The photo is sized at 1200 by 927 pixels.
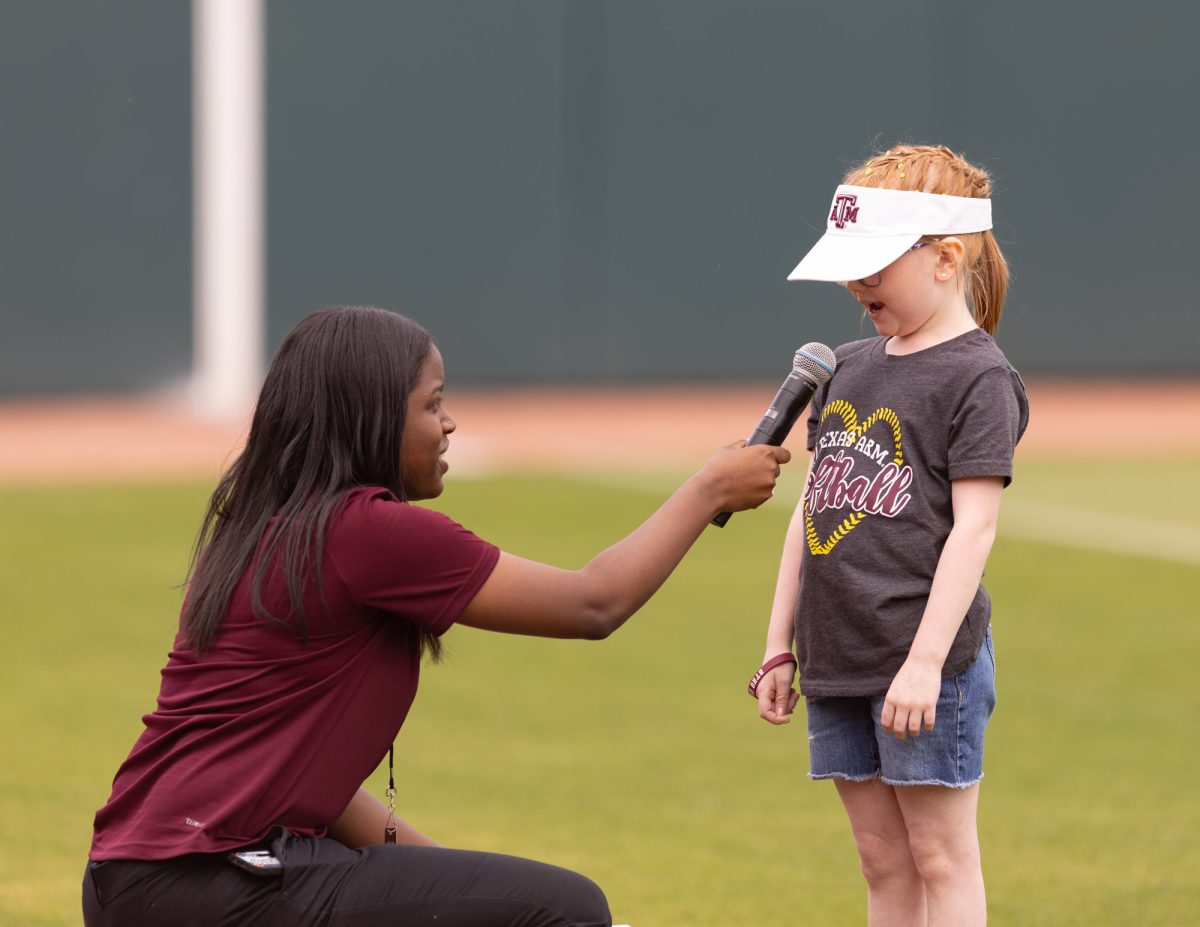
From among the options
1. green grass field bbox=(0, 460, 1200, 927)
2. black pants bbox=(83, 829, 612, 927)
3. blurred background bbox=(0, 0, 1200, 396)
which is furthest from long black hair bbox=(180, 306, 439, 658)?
blurred background bbox=(0, 0, 1200, 396)

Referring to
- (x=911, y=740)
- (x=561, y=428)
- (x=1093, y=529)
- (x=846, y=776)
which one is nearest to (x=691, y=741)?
(x=846, y=776)

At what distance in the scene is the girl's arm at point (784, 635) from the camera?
377cm

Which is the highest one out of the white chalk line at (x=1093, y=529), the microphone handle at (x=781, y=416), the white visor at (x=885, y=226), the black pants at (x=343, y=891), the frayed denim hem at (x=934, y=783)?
the white visor at (x=885, y=226)

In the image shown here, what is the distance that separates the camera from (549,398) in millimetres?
21391

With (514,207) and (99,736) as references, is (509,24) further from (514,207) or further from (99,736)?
(99,736)

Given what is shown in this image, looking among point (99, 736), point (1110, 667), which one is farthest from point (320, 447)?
point (1110, 667)

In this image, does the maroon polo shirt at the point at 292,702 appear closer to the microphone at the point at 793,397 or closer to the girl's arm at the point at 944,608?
the microphone at the point at 793,397

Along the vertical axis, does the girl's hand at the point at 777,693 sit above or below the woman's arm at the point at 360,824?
above

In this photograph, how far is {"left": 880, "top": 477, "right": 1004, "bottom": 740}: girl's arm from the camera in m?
3.38

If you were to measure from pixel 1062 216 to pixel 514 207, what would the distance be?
254 inches

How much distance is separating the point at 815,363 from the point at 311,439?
0.96 metres

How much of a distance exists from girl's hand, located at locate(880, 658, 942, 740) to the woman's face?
91 cm

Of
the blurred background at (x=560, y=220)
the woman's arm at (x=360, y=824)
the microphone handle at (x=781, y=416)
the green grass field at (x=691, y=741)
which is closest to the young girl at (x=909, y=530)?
the microphone handle at (x=781, y=416)

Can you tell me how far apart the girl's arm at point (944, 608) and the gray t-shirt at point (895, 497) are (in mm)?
56
